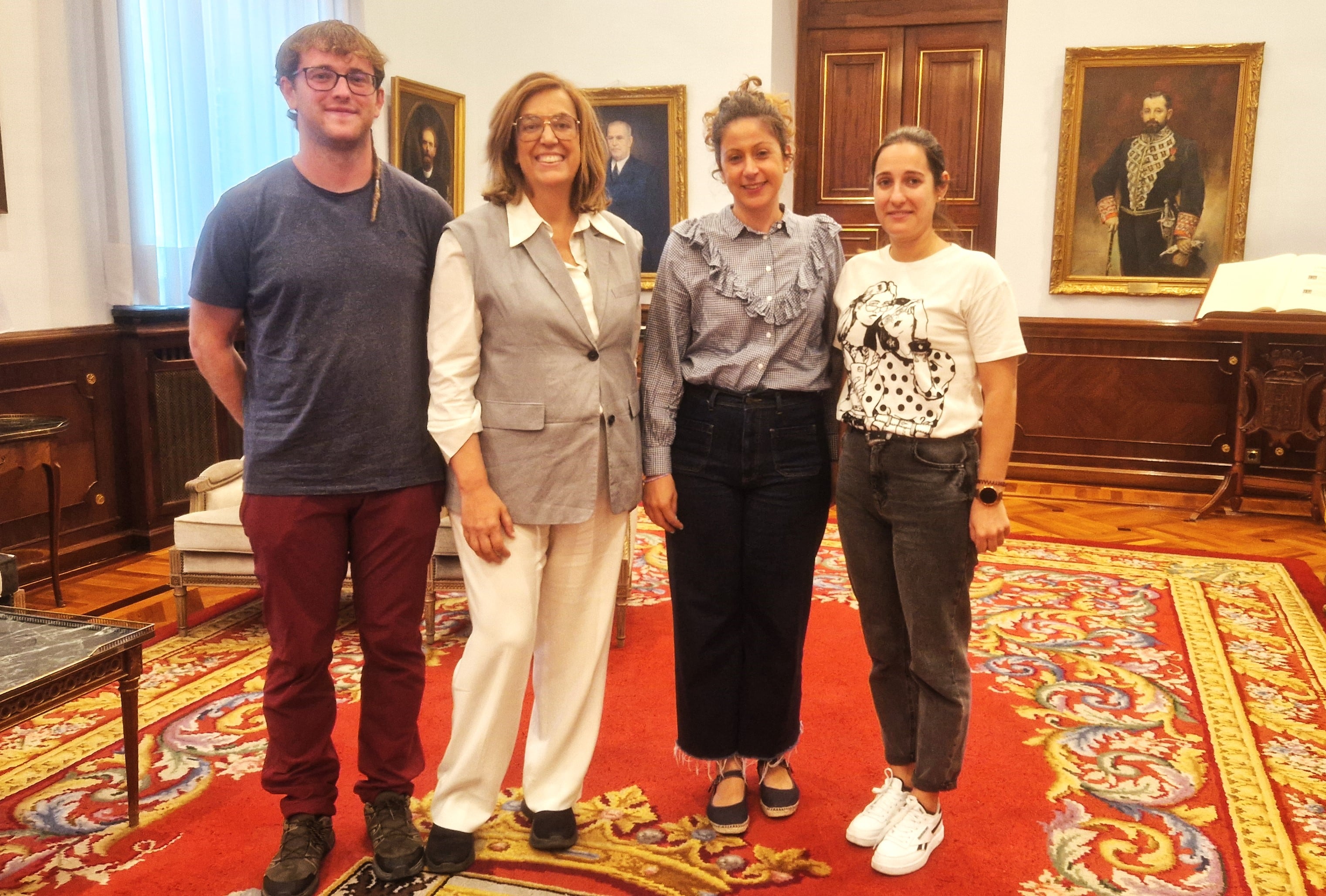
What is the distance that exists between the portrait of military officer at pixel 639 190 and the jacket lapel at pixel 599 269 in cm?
484

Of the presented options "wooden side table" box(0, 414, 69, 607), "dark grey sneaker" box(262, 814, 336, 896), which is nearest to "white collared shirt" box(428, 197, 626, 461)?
"dark grey sneaker" box(262, 814, 336, 896)

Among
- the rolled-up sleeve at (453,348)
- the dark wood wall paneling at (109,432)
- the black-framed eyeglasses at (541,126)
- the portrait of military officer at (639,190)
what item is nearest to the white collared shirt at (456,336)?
the rolled-up sleeve at (453,348)

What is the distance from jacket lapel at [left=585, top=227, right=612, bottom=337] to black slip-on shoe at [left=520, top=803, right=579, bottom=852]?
1.10 metres

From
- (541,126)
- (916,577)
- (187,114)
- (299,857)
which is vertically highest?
(187,114)

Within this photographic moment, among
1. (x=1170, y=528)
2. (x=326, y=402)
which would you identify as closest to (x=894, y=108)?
(x=1170, y=528)

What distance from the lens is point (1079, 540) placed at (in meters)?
5.60

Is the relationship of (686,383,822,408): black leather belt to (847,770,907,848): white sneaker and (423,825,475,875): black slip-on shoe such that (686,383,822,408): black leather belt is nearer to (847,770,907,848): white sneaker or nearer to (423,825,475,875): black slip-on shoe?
(847,770,907,848): white sneaker

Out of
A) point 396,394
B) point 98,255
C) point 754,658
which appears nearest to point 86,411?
point 98,255

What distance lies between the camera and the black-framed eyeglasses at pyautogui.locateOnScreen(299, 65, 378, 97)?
212 centimetres

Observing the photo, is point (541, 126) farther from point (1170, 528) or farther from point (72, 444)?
point (1170, 528)

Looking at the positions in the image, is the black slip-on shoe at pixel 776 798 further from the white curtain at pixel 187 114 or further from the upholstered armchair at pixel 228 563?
the white curtain at pixel 187 114

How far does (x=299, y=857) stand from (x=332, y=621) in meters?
0.51

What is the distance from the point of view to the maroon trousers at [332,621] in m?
2.27

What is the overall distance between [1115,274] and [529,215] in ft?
17.7
